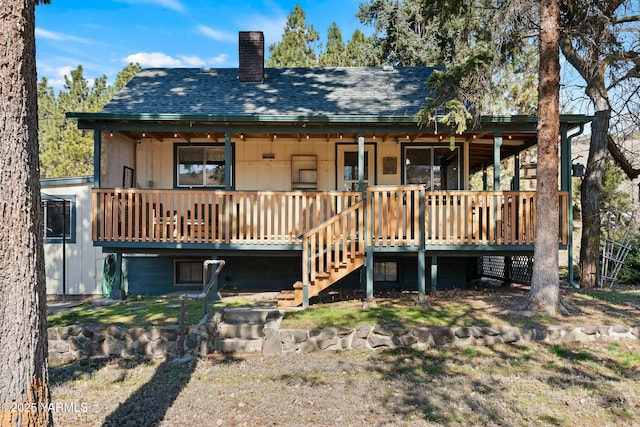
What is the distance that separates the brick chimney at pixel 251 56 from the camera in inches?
476

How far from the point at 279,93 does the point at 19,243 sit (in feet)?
29.4

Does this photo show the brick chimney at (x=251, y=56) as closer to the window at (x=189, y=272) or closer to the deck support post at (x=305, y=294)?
the window at (x=189, y=272)

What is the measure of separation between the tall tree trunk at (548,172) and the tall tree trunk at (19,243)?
22.3 ft

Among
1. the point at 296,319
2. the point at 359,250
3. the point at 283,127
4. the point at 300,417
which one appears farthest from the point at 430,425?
the point at 283,127

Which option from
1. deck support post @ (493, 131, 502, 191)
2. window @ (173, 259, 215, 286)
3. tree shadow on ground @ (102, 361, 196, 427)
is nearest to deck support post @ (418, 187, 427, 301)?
deck support post @ (493, 131, 502, 191)

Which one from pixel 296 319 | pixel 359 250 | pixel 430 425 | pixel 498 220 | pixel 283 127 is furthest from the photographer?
pixel 283 127

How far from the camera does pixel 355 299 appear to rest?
8.70 meters

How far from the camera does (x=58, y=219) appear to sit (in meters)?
10.5

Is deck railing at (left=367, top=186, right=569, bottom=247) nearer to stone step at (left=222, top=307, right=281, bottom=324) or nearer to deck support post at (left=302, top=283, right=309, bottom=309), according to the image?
deck support post at (left=302, top=283, right=309, bottom=309)

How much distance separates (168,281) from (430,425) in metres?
7.57

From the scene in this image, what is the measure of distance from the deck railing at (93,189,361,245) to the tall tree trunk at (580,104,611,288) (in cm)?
595

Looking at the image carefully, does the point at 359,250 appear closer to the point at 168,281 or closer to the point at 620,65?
the point at 168,281

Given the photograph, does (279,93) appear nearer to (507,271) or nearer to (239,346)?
(239,346)

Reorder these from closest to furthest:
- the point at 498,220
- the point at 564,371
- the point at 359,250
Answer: the point at 564,371
the point at 359,250
the point at 498,220
